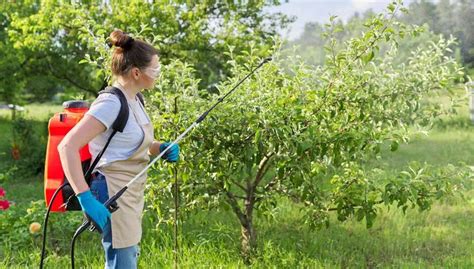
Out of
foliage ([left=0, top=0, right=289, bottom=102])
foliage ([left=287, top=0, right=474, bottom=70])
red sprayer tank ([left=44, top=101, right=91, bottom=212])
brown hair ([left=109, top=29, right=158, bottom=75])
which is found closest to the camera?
brown hair ([left=109, top=29, right=158, bottom=75])

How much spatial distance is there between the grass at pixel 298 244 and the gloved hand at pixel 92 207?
6.04 feet

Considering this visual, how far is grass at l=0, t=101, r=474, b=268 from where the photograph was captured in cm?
448

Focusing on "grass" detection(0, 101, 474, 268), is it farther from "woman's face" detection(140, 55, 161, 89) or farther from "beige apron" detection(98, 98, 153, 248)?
"woman's face" detection(140, 55, 161, 89)

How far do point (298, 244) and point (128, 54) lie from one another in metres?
2.58

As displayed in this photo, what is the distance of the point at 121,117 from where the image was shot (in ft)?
8.48

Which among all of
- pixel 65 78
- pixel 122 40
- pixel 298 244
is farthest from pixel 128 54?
pixel 65 78

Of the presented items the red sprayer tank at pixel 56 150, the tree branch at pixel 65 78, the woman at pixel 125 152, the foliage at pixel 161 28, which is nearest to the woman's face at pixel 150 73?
the woman at pixel 125 152

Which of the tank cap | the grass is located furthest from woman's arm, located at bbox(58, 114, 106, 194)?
the grass

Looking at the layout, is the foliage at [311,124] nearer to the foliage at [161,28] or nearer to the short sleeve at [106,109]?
the short sleeve at [106,109]

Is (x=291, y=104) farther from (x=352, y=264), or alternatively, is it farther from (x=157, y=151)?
(x=352, y=264)

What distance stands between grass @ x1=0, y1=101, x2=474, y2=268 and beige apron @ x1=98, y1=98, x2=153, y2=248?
63.1 inches

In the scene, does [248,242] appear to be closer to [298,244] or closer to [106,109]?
[298,244]

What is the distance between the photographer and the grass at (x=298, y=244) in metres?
4.48

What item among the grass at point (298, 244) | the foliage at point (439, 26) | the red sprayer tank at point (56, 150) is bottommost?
the grass at point (298, 244)
